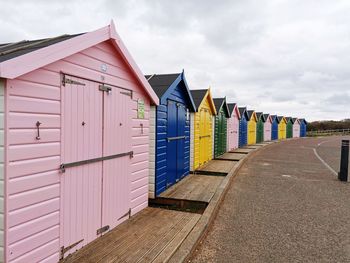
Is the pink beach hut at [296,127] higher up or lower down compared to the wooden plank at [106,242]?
higher up

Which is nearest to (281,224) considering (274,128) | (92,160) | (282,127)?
(92,160)

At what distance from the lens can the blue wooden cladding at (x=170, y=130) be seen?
22.1 feet

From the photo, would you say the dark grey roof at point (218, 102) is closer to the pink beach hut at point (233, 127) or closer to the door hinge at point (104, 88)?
the pink beach hut at point (233, 127)

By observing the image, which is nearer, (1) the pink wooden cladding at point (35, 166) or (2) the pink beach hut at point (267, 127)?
(1) the pink wooden cladding at point (35, 166)

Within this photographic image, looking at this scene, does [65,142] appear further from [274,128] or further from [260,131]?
[274,128]

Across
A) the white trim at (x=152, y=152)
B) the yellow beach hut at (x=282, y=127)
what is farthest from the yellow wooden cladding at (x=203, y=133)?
the yellow beach hut at (x=282, y=127)

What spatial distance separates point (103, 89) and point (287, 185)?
23.7 feet

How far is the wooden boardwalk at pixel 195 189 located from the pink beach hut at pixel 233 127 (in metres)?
9.41

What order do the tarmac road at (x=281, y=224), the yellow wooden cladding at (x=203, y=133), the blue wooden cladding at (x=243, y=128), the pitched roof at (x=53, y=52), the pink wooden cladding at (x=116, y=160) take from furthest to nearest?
the blue wooden cladding at (x=243, y=128) < the yellow wooden cladding at (x=203, y=133) < the pink wooden cladding at (x=116, y=160) < the tarmac road at (x=281, y=224) < the pitched roof at (x=53, y=52)

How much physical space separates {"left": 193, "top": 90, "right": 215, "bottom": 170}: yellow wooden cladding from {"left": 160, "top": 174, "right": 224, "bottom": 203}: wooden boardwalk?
1.71 metres

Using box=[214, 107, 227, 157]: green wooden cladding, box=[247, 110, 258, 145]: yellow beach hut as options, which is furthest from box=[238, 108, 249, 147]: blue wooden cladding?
box=[214, 107, 227, 157]: green wooden cladding

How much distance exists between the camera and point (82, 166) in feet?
13.0

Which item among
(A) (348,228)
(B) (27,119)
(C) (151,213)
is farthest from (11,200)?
(A) (348,228)

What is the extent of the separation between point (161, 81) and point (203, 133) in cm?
471
